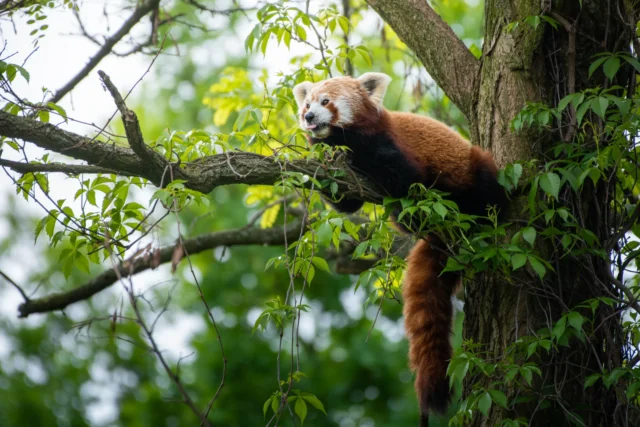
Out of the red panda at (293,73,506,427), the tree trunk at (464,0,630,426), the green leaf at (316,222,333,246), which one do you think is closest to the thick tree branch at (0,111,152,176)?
the green leaf at (316,222,333,246)

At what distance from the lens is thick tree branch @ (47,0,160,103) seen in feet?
15.8

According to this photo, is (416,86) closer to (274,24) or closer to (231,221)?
(274,24)

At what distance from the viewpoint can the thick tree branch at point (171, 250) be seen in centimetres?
545

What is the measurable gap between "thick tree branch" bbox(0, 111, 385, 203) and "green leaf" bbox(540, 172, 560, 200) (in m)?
1.04

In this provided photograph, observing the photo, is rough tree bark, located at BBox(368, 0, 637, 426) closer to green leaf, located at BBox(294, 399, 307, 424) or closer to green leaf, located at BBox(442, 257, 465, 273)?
green leaf, located at BBox(442, 257, 465, 273)

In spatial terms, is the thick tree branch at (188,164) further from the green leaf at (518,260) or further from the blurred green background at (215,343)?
the blurred green background at (215,343)

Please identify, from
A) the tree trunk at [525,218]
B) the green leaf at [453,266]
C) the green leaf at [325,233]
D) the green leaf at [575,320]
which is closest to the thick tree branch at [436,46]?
the tree trunk at [525,218]

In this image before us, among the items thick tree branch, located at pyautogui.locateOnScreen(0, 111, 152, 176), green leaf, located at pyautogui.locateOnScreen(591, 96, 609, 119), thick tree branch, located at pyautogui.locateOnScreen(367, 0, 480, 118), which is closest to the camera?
green leaf, located at pyautogui.locateOnScreen(591, 96, 609, 119)

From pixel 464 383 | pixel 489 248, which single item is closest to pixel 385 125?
pixel 489 248

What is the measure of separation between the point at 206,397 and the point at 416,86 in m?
7.09

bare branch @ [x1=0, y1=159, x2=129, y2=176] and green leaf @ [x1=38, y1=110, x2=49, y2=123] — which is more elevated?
green leaf @ [x1=38, y1=110, x2=49, y2=123]

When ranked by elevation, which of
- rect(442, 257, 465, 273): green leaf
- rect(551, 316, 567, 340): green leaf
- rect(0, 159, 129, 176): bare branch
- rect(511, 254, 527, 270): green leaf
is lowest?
rect(551, 316, 567, 340): green leaf

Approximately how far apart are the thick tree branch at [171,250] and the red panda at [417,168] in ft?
5.10

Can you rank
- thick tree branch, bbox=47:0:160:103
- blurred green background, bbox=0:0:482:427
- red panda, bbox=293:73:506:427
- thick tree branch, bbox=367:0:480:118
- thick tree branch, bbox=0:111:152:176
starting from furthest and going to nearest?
blurred green background, bbox=0:0:482:427 < thick tree branch, bbox=47:0:160:103 < thick tree branch, bbox=367:0:480:118 < red panda, bbox=293:73:506:427 < thick tree branch, bbox=0:111:152:176
